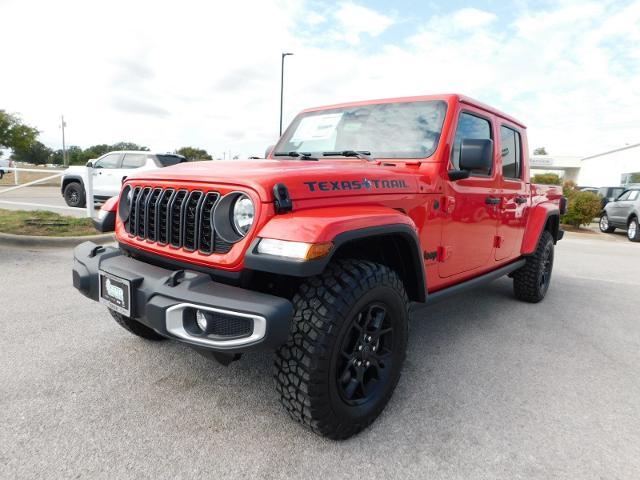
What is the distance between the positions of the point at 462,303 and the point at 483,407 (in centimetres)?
214

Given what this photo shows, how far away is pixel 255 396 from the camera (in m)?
2.42

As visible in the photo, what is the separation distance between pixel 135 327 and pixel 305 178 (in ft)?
5.67

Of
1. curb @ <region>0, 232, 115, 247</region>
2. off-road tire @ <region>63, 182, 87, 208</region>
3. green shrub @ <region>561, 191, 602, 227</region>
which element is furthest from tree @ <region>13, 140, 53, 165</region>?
green shrub @ <region>561, 191, 602, 227</region>

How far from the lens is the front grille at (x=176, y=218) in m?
2.05

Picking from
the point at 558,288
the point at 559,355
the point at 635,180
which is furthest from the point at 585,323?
the point at 635,180

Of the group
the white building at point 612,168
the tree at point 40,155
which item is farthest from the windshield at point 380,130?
the tree at point 40,155

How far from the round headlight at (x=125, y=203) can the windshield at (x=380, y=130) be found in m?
1.30

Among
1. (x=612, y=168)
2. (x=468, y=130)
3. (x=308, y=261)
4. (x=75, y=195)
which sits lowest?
(x=75, y=195)

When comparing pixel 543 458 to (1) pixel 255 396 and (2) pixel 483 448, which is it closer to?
(2) pixel 483 448

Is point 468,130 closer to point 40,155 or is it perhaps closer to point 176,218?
point 176,218

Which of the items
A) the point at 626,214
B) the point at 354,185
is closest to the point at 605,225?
the point at 626,214

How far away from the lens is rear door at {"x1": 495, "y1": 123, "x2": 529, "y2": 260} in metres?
3.67

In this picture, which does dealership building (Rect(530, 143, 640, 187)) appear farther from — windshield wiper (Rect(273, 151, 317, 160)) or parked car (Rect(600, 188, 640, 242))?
windshield wiper (Rect(273, 151, 317, 160))

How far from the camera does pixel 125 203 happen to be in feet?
8.61
